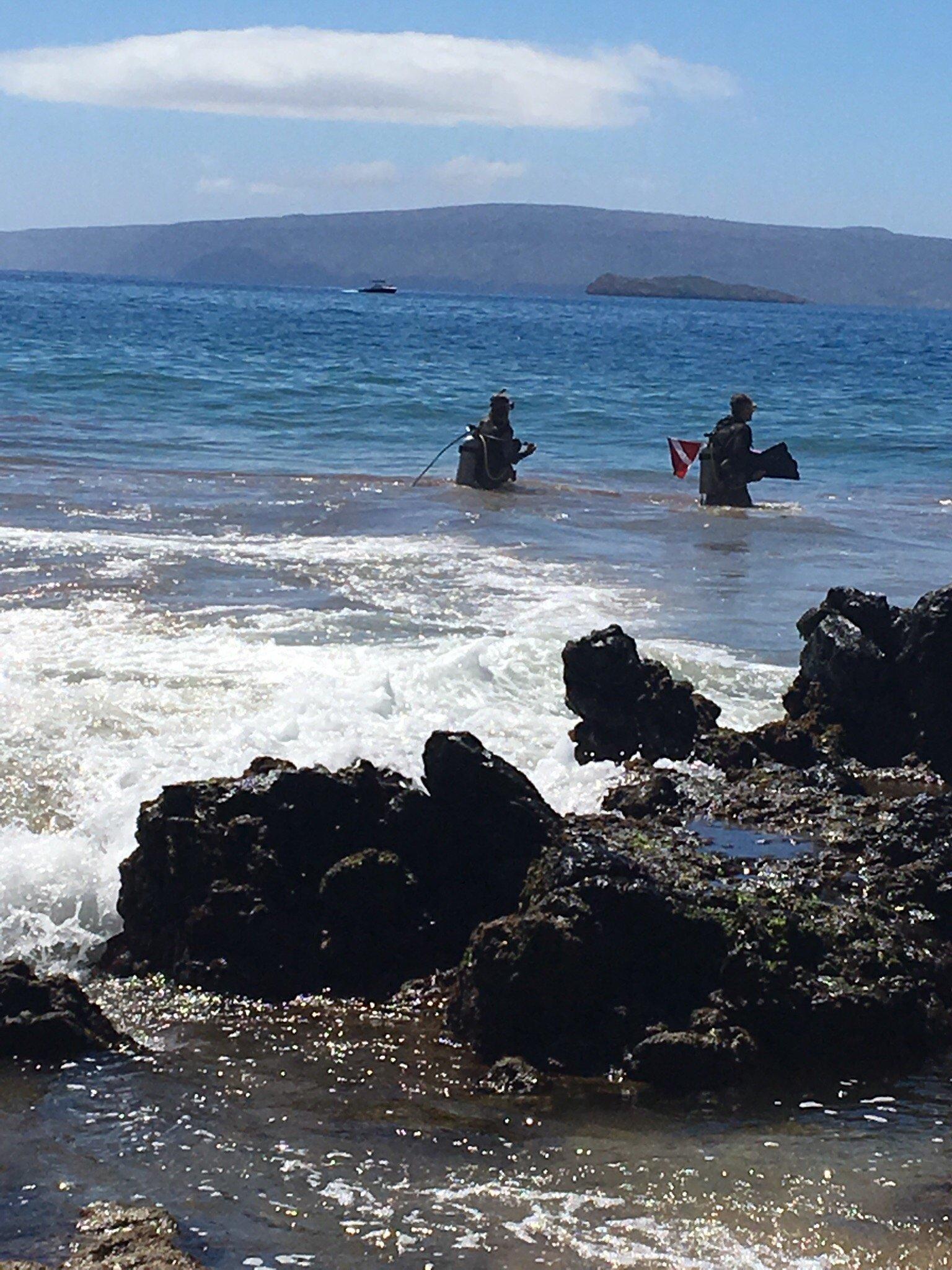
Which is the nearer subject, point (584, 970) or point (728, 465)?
point (584, 970)

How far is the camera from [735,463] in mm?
17438

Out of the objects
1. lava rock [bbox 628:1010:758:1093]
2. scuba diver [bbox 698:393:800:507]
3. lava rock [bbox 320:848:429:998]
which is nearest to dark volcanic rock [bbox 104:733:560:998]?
lava rock [bbox 320:848:429:998]

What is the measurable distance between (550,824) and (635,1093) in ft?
4.39

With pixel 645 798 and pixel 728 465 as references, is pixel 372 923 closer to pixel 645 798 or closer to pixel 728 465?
pixel 645 798

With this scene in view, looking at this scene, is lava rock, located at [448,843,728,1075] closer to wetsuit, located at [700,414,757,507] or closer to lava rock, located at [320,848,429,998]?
lava rock, located at [320,848,429,998]

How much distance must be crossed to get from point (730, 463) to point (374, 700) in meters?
9.33

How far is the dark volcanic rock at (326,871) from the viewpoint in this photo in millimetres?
5680

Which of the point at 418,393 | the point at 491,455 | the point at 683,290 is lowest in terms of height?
the point at 491,455

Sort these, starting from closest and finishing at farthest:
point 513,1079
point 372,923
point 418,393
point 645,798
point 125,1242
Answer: point 125,1242 → point 513,1079 → point 372,923 → point 645,798 → point 418,393

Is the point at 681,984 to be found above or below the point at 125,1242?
above

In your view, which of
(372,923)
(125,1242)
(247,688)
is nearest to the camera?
(125,1242)

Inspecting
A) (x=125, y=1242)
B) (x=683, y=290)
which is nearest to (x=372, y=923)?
(x=125, y=1242)

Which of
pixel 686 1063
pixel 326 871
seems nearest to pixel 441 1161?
pixel 686 1063

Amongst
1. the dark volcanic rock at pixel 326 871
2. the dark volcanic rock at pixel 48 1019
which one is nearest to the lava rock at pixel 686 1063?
the dark volcanic rock at pixel 326 871
